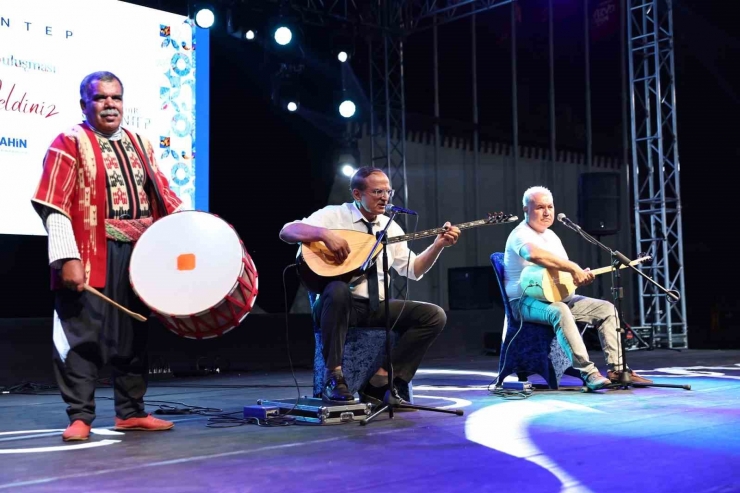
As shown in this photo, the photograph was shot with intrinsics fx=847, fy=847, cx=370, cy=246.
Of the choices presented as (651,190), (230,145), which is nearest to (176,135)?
(230,145)

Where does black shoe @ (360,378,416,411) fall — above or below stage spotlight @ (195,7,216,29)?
below

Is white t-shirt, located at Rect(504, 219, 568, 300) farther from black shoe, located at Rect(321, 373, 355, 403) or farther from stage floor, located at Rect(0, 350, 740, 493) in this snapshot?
black shoe, located at Rect(321, 373, 355, 403)

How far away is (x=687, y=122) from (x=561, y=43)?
2270 millimetres

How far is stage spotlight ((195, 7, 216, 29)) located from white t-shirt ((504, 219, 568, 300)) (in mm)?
3363

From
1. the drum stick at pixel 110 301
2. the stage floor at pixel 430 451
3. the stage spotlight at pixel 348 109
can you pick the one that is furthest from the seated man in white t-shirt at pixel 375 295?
the stage spotlight at pixel 348 109

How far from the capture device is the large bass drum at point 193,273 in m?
3.11

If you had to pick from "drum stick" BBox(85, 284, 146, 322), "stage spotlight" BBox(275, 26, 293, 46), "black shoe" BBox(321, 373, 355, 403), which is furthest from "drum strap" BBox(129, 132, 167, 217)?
"stage spotlight" BBox(275, 26, 293, 46)

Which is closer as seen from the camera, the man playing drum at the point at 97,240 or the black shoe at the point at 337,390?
the man playing drum at the point at 97,240

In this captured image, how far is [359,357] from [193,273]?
1.09 meters

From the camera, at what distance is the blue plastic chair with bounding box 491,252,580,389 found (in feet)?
15.9

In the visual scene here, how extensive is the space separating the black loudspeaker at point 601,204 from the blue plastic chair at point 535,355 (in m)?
4.07

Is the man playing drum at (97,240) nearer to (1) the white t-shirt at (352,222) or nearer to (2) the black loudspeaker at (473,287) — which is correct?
(1) the white t-shirt at (352,222)

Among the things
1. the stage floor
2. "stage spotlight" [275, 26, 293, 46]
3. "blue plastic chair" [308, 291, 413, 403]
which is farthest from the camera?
"stage spotlight" [275, 26, 293, 46]

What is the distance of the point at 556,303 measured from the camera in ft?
15.7
